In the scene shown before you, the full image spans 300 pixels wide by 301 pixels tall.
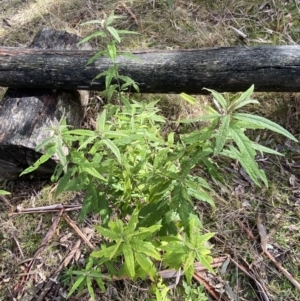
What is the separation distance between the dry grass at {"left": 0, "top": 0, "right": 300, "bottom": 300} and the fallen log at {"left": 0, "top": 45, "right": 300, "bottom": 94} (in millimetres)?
470

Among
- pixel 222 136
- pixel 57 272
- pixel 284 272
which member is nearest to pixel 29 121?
pixel 57 272

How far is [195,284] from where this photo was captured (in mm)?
2570

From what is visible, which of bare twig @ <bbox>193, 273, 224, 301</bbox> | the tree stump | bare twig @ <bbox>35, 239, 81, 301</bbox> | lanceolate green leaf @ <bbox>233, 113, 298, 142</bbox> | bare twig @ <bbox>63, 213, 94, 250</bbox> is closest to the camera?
lanceolate green leaf @ <bbox>233, 113, 298, 142</bbox>

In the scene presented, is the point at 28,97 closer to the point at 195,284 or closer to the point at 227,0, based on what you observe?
the point at 195,284

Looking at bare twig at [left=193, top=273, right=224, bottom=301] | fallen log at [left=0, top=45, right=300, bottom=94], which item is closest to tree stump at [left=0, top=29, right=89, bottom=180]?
fallen log at [left=0, top=45, right=300, bottom=94]

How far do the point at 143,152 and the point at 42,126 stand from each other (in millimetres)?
1185

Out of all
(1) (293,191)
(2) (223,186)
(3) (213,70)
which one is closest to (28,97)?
(3) (213,70)

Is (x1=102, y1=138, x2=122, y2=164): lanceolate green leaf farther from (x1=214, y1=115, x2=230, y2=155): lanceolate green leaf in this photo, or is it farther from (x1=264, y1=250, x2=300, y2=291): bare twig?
(x1=264, y1=250, x2=300, y2=291): bare twig

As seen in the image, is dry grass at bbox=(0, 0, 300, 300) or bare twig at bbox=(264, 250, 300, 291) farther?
dry grass at bbox=(0, 0, 300, 300)

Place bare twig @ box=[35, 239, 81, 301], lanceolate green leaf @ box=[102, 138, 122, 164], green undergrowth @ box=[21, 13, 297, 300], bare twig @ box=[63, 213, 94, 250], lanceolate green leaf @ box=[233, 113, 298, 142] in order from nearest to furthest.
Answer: lanceolate green leaf @ box=[233, 113, 298, 142]
green undergrowth @ box=[21, 13, 297, 300]
lanceolate green leaf @ box=[102, 138, 122, 164]
bare twig @ box=[35, 239, 81, 301]
bare twig @ box=[63, 213, 94, 250]

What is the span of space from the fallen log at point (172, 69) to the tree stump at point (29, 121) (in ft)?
0.35

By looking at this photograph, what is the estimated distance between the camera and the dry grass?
2721 mm

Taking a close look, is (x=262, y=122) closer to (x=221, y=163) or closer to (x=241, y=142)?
(x=241, y=142)

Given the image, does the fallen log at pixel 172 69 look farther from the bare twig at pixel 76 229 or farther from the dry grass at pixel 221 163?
the bare twig at pixel 76 229
